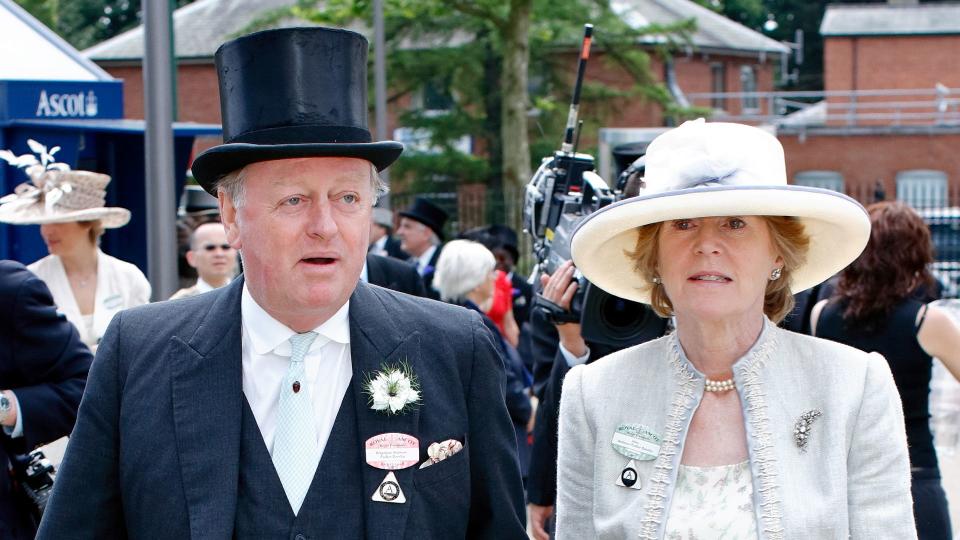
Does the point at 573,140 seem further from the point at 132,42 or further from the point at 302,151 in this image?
the point at 132,42

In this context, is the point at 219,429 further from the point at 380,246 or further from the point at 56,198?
the point at 380,246

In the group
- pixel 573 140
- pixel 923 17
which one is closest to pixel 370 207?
pixel 573 140

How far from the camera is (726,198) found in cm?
289

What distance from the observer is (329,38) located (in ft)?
9.50

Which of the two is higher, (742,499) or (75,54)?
(75,54)

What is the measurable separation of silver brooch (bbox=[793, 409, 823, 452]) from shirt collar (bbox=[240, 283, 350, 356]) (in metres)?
1.01

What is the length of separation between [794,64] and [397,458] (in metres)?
63.8

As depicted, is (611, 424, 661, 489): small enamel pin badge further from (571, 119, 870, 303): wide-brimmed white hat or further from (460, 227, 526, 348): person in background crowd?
(460, 227, 526, 348): person in background crowd

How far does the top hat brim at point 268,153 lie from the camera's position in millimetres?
2811

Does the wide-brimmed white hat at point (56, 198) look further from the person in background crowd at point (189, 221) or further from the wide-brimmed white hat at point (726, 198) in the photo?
the wide-brimmed white hat at point (726, 198)

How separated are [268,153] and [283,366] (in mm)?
482

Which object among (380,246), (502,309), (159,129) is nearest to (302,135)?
(159,129)

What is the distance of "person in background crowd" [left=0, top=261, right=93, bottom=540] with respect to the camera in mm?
4098

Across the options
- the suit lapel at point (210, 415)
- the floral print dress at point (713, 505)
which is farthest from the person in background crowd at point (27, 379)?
the floral print dress at point (713, 505)
